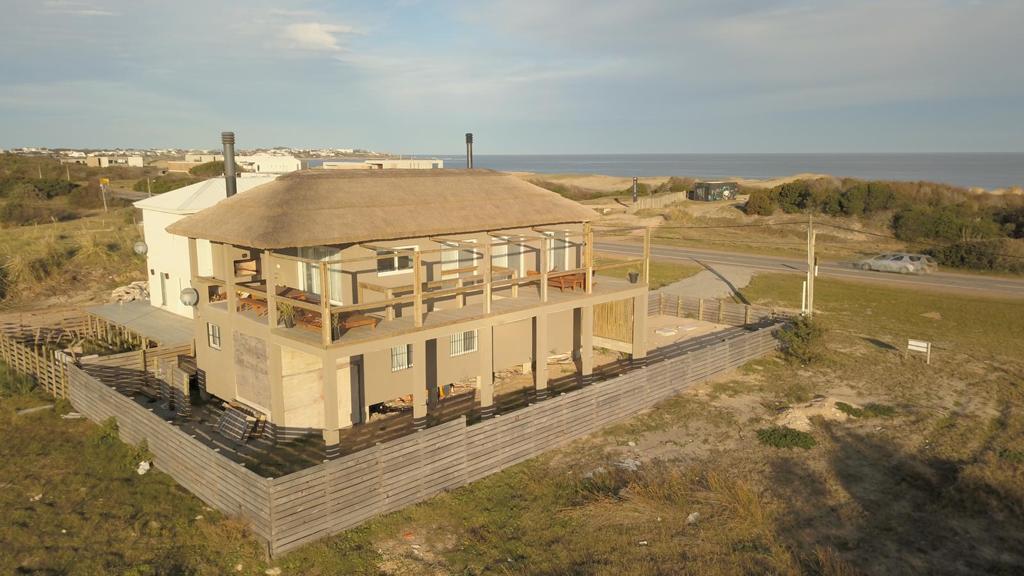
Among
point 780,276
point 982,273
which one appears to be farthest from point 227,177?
point 982,273

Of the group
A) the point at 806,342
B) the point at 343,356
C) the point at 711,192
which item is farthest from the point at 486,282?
the point at 711,192

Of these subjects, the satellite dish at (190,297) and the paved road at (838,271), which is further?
the paved road at (838,271)

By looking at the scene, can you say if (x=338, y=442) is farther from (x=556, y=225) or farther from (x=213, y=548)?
(x=556, y=225)

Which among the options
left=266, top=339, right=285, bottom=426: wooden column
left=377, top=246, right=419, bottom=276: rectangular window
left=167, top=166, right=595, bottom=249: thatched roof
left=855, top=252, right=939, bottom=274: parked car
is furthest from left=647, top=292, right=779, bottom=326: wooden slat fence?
left=266, top=339, right=285, bottom=426: wooden column

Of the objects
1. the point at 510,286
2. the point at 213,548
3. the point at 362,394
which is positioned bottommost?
the point at 213,548

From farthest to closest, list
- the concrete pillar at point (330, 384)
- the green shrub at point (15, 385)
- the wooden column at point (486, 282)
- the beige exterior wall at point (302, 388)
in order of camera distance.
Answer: the green shrub at point (15, 385) → the wooden column at point (486, 282) → the beige exterior wall at point (302, 388) → the concrete pillar at point (330, 384)

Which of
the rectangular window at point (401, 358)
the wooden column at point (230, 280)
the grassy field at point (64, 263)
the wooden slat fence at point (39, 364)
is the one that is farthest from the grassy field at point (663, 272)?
the grassy field at point (64, 263)

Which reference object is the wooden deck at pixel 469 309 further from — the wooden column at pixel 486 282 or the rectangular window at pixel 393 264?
the rectangular window at pixel 393 264
